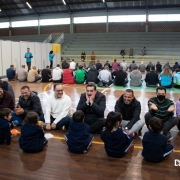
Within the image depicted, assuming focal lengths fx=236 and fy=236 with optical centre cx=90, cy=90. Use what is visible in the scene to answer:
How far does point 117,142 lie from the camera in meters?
3.65

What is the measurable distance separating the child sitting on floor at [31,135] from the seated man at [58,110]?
1030 millimetres

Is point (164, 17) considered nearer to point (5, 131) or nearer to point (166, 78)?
point (166, 78)

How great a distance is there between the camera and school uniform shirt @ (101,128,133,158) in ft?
11.9

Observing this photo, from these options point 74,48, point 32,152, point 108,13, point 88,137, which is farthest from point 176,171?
point 108,13

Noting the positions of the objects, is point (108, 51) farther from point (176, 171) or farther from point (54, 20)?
point (176, 171)

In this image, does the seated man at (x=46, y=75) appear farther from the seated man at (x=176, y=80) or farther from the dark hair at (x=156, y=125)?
the dark hair at (x=156, y=125)

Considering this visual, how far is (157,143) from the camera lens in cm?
347

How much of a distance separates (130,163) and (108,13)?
24.3 metres

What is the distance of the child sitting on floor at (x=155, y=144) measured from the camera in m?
3.49

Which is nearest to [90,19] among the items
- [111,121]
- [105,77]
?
[105,77]

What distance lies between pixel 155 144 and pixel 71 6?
24730 millimetres

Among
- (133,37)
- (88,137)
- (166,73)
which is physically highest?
(133,37)

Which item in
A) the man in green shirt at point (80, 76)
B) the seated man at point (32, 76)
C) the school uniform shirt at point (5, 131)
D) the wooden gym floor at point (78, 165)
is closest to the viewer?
the wooden gym floor at point (78, 165)

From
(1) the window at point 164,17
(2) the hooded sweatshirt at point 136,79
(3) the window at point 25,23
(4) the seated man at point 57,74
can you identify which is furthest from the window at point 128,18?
(2) the hooded sweatshirt at point 136,79
